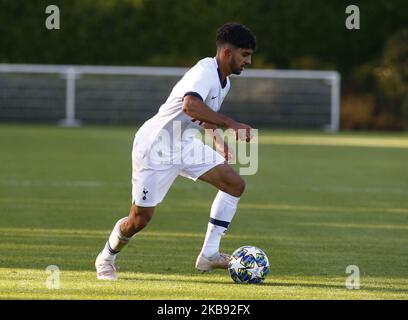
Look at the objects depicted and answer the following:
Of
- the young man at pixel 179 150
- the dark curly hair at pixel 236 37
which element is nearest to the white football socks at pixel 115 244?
the young man at pixel 179 150

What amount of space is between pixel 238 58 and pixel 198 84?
1.54 ft

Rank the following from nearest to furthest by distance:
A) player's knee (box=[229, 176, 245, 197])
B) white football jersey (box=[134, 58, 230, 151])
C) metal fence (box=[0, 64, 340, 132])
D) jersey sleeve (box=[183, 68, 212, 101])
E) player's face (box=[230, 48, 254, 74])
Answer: jersey sleeve (box=[183, 68, 212, 101]) → white football jersey (box=[134, 58, 230, 151]) → player's face (box=[230, 48, 254, 74]) → player's knee (box=[229, 176, 245, 197]) → metal fence (box=[0, 64, 340, 132])

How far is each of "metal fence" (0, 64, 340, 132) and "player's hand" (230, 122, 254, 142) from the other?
33325 mm

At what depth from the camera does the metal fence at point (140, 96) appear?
4272 centimetres

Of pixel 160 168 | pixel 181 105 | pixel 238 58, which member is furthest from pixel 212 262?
pixel 238 58

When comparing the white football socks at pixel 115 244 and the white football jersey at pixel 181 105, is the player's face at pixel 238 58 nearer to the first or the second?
the white football jersey at pixel 181 105

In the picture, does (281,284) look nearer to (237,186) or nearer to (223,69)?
(237,186)

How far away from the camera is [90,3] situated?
46750mm

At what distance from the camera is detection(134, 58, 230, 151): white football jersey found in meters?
9.79

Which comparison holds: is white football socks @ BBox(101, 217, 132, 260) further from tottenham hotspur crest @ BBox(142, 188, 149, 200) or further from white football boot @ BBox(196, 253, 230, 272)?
white football boot @ BBox(196, 253, 230, 272)

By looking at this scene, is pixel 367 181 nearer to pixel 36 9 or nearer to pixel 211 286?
pixel 211 286

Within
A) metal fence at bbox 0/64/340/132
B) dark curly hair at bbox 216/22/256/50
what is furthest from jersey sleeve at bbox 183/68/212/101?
metal fence at bbox 0/64/340/132

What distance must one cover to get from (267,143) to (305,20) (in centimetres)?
1426

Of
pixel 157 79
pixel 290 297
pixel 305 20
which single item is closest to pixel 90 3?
pixel 157 79
